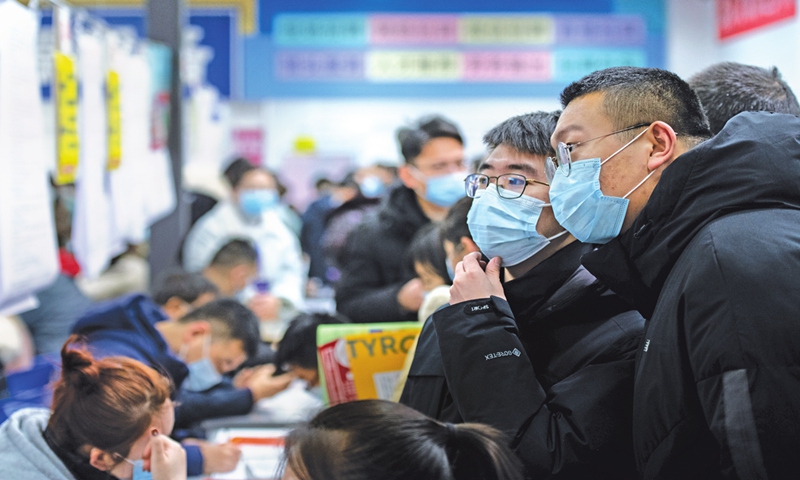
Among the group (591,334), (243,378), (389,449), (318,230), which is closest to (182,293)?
(243,378)

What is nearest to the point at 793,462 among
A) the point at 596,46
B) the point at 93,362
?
the point at 93,362

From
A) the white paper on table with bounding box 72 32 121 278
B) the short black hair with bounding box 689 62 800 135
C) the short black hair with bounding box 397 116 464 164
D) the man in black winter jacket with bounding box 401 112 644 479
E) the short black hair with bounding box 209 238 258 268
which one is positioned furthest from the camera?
the short black hair with bounding box 209 238 258 268

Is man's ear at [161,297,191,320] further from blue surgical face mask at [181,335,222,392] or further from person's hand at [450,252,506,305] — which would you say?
person's hand at [450,252,506,305]

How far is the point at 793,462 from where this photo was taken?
109cm

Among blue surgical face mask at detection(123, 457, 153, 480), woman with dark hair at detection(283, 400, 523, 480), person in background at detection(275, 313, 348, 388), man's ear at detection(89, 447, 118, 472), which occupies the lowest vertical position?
person in background at detection(275, 313, 348, 388)

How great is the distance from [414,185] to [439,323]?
1933 millimetres

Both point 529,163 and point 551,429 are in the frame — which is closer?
point 551,429

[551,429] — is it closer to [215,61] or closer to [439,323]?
[439,323]

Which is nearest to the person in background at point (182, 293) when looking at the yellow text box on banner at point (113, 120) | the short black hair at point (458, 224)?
the yellow text box on banner at point (113, 120)

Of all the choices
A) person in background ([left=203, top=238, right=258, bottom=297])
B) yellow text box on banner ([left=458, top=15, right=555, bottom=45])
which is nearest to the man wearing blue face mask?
person in background ([left=203, top=238, right=258, bottom=297])

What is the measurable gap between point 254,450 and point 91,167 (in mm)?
1247

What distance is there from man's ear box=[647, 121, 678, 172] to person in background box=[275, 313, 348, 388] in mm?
1685

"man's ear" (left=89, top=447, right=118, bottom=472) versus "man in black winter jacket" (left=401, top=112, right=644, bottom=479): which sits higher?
"man in black winter jacket" (left=401, top=112, right=644, bottom=479)

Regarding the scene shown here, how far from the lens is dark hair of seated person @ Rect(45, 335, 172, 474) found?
1.57m
